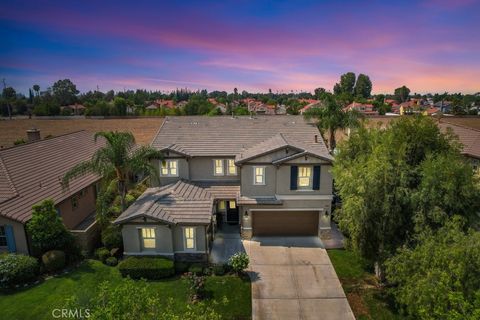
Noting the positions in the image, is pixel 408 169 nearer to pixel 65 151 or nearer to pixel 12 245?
pixel 12 245

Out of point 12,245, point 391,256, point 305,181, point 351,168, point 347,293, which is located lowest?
point 347,293

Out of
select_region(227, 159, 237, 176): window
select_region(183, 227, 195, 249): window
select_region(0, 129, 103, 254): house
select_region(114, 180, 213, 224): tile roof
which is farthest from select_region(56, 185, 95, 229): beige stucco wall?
select_region(227, 159, 237, 176): window

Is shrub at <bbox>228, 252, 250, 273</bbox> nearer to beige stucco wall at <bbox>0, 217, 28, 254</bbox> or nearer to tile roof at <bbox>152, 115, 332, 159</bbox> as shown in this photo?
tile roof at <bbox>152, 115, 332, 159</bbox>

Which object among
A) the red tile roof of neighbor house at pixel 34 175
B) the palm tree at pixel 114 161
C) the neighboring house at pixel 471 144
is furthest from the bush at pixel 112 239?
the neighboring house at pixel 471 144

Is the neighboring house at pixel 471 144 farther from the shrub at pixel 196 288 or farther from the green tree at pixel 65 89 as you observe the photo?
the green tree at pixel 65 89

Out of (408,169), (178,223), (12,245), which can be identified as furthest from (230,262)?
(12,245)

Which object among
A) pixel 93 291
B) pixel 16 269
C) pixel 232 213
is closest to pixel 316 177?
pixel 232 213

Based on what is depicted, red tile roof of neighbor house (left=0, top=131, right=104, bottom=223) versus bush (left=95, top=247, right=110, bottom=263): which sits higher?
red tile roof of neighbor house (left=0, top=131, right=104, bottom=223)

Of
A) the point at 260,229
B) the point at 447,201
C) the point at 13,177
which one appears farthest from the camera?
the point at 260,229
